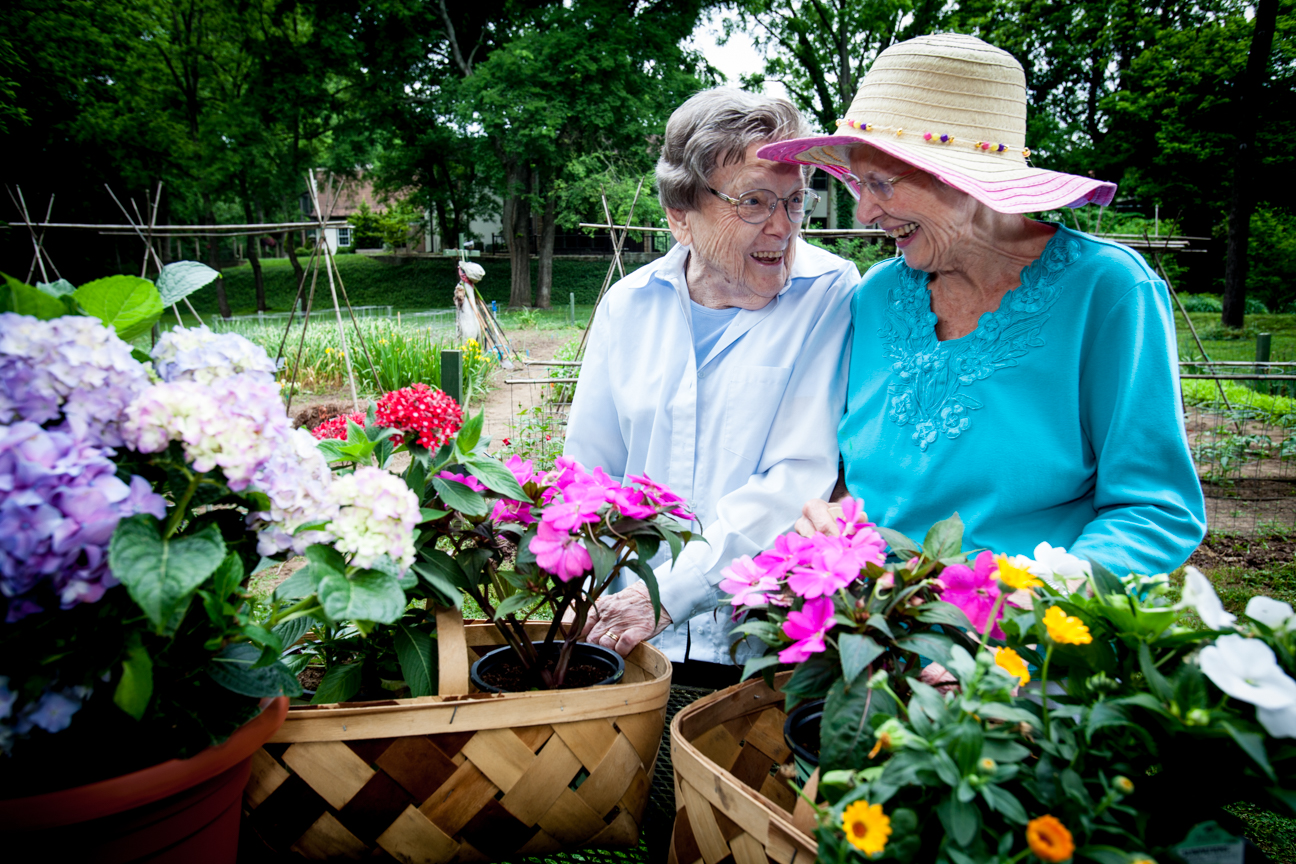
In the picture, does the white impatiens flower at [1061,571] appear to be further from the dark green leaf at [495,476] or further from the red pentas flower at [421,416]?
the red pentas flower at [421,416]

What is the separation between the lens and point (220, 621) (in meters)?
0.70

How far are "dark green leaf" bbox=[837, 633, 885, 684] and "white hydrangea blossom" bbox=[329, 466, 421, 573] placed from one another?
0.44 m

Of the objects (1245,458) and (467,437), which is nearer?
(467,437)

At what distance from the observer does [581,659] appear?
44.5 inches

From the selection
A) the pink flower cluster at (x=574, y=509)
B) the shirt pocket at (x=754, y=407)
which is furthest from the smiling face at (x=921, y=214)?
the pink flower cluster at (x=574, y=509)

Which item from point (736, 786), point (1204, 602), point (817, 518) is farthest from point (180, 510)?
point (817, 518)

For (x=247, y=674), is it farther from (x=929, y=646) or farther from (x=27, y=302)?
(x=929, y=646)

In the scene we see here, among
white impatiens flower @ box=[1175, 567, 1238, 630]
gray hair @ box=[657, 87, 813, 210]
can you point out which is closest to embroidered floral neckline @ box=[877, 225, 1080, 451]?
gray hair @ box=[657, 87, 813, 210]

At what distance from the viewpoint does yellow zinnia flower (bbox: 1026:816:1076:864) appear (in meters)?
0.54

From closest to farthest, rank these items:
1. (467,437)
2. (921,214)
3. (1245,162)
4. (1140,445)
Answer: (467,437) < (1140,445) < (921,214) < (1245,162)

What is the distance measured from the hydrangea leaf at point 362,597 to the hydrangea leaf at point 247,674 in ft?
0.35

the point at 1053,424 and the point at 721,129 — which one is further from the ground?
the point at 721,129

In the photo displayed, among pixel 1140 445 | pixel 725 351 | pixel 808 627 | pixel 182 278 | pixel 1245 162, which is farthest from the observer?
pixel 1245 162

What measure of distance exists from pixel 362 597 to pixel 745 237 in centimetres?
140
